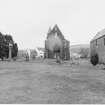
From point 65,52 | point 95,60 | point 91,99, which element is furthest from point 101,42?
point 91,99

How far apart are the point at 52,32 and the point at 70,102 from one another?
49.9m

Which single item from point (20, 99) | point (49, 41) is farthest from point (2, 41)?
point (20, 99)

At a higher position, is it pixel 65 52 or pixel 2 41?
pixel 2 41

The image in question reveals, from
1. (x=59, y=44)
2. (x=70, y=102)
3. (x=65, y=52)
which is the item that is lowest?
(x=70, y=102)

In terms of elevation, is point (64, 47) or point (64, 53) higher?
Result: point (64, 47)

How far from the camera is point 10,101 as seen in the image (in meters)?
5.91

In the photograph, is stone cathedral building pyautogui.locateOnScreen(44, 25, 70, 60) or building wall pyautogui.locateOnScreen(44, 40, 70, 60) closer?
building wall pyautogui.locateOnScreen(44, 40, 70, 60)

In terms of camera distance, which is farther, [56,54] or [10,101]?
[56,54]

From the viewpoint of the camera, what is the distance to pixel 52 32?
54688 millimetres

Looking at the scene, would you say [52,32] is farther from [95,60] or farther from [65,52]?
[95,60]

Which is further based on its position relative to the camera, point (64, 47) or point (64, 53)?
point (64, 47)

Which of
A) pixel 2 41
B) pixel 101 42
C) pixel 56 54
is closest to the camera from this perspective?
pixel 101 42

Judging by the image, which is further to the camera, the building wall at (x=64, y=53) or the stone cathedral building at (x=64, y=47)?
the stone cathedral building at (x=64, y=47)

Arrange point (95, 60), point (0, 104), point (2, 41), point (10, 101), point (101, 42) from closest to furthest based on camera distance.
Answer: point (0, 104) → point (10, 101) → point (95, 60) → point (101, 42) → point (2, 41)
